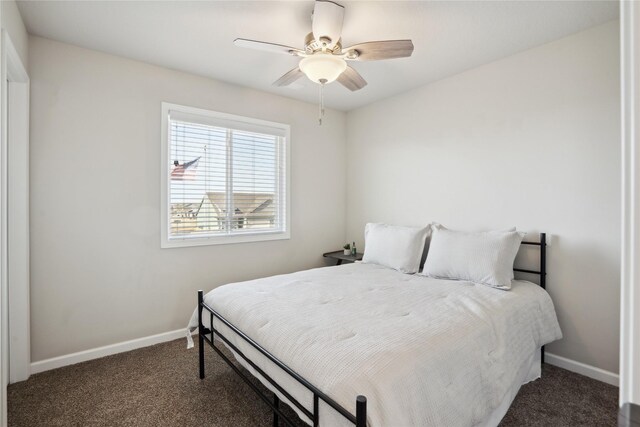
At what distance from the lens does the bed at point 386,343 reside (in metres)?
1.31

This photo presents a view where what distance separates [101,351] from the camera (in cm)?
276

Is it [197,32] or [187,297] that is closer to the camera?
[197,32]

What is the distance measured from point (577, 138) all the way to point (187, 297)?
360 centimetres

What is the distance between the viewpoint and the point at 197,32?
2.44m

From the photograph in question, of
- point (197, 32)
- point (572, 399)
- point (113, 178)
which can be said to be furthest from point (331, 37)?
point (572, 399)

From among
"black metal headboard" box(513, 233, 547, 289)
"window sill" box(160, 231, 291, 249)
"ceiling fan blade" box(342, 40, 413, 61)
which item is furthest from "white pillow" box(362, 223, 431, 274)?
"ceiling fan blade" box(342, 40, 413, 61)

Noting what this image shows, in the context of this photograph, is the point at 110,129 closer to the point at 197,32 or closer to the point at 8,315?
the point at 197,32

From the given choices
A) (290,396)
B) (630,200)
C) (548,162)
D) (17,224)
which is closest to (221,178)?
(17,224)

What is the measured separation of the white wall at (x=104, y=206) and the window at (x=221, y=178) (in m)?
0.11

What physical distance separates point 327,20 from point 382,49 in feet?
1.25

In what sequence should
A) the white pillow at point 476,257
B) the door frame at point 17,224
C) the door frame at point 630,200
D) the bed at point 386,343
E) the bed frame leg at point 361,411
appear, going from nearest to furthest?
the door frame at point 630,200
the bed frame leg at point 361,411
the bed at point 386,343
the door frame at point 17,224
the white pillow at point 476,257

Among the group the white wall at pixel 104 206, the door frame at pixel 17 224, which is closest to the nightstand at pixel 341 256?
the white wall at pixel 104 206

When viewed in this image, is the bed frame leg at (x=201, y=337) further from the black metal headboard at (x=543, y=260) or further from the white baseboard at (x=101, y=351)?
the black metal headboard at (x=543, y=260)

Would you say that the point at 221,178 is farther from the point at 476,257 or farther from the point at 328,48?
the point at 476,257
